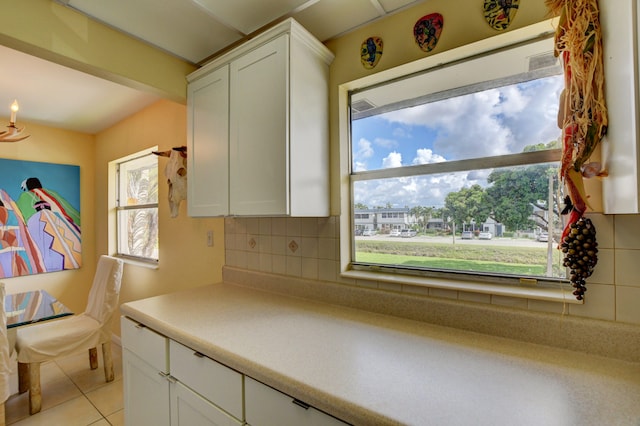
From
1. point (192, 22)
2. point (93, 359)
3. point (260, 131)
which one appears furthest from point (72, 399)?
point (192, 22)

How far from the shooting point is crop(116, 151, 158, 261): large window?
9.69ft

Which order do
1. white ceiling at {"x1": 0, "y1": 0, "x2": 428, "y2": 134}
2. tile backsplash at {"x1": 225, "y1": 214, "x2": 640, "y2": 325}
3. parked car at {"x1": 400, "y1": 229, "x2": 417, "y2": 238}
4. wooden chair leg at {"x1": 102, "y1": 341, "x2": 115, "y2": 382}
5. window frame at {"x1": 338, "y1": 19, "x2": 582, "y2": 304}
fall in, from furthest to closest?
wooden chair leg at {"x1": 102, "y1": 341, "x2": 115, "y2": 382} < parked car at {"x1": 400, "y1": 229, "x2": 417, "y2": 238} < white ceiling at {"x1": 0, "y1": 0, "x2": 428, "y2": 134} < window frame at {"x1": 338, "y1": 19, "x2": 582, "y2": 304} < tile backsplash at {"x1": 225, "y1": 214, "x2": 640, "y2": 325}

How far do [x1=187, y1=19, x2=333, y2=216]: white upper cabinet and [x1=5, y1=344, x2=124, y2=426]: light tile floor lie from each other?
1.72 meters

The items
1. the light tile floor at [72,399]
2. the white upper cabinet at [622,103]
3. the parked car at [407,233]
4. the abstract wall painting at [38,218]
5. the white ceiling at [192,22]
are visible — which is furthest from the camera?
the abstract wall painting at [38,218]

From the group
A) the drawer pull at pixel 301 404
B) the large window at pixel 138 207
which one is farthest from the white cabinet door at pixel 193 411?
the large window at pixel 138 207

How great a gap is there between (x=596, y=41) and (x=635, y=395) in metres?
0.99

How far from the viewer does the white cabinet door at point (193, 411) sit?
3.36 feet

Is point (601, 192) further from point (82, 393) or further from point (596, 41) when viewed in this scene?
point (82, 393)

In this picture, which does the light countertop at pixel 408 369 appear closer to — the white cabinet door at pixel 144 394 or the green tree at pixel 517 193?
the white cabinet door at pixel 144 394

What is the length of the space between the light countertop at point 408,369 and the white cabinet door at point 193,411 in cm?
20

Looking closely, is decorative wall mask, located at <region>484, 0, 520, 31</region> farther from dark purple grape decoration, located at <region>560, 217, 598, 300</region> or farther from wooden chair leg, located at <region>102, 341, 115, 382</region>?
wooden chair leg, located at <region>102, 341, 115, 382</region>

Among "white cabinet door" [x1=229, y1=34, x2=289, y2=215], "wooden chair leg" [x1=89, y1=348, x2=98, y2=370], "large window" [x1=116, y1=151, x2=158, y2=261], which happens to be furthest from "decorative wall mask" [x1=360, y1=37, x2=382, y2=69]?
"wooden chair leg" [x1=89, y1=348, x2=98, y2=370]

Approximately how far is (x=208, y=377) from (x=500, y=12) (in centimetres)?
181

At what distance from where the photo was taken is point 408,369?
2.85ft
